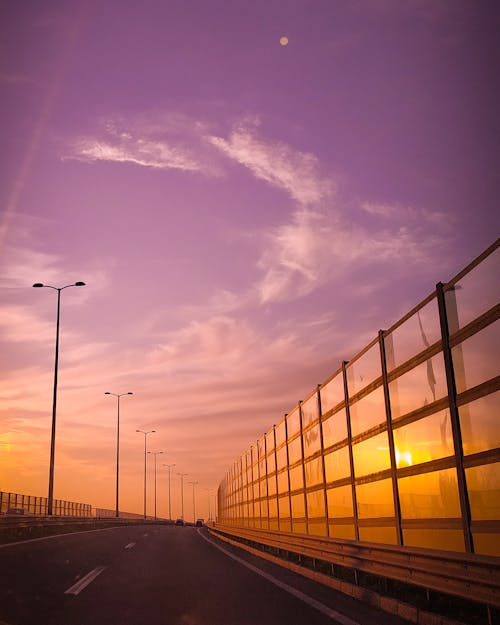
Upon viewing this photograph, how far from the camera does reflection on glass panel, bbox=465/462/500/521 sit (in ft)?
23.9

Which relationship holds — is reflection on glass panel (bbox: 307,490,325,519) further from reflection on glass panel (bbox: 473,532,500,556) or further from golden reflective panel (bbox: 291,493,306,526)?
reflection on glass panel (bbox: 473,532,500,556)

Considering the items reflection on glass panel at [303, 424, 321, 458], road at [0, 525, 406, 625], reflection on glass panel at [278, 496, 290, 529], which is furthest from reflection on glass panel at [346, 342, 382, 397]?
reflection on glass panel at [278, 496, 290, 529]

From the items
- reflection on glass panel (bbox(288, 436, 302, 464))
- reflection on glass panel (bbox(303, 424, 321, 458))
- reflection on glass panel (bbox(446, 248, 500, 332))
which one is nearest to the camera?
reflection on glass panel (bbox(446, 248, 500, 332))

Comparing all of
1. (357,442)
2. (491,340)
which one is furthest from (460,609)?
(357,442)

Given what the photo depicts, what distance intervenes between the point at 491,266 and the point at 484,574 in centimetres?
339

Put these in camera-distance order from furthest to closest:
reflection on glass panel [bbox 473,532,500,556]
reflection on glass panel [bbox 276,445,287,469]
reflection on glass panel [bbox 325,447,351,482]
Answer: reflection on glass panel [bbox 276,445,287,469]
reflection on glass panel [bbox 325,447,351,482]
reflection on glass panel [bbox 473,532,500,556]

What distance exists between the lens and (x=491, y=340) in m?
7.55

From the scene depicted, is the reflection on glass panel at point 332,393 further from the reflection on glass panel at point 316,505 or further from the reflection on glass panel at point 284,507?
the reflection on glass panel at point 284,507

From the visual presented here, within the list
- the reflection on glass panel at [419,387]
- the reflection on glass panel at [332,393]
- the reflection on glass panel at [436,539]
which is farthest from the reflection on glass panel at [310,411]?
the reflection on glass panel at [436,539]

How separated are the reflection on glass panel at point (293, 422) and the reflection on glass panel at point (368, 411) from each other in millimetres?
5776

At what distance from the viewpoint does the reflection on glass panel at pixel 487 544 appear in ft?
23.4

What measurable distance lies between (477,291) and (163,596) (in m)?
6.03

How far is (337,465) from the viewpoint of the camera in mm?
13805

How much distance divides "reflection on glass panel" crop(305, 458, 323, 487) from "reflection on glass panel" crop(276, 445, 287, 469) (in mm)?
3612
